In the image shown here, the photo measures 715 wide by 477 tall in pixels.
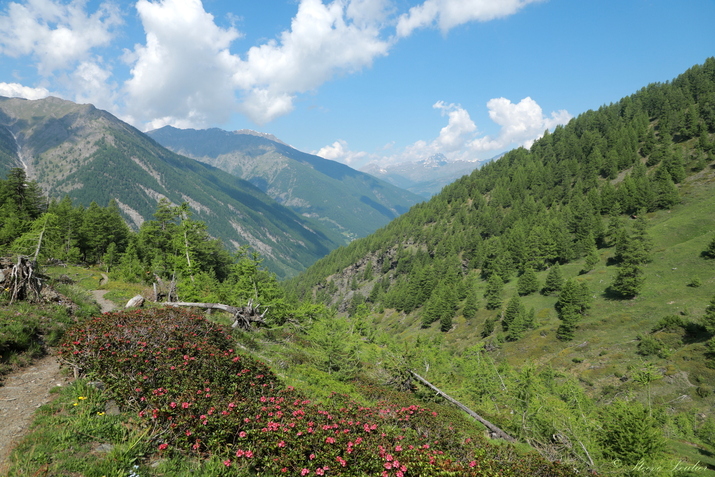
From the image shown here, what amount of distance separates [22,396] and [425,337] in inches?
2216

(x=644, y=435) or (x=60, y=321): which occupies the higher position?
(x=60, y=321)

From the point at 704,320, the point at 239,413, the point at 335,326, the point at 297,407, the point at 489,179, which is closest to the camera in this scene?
the point at 239,413

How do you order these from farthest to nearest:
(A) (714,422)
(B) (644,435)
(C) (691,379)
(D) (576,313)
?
1. (D) (576,313)
2. (C) (691,379)
3. (A) (714,422)
4. (B) (644,435)

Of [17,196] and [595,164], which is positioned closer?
[17,196]

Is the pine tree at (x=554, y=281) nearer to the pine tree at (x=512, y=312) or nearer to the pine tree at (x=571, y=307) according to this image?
the pine tree at (x=571, y=307)

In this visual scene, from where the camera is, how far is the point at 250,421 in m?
6.23

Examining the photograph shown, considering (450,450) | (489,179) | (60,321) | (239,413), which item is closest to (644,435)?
(450,450)

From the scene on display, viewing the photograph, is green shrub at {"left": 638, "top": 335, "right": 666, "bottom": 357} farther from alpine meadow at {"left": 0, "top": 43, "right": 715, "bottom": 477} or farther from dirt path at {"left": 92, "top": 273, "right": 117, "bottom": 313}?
dirt path at {"left": 92, "top": 273, "right": 117, "bottom": 313}

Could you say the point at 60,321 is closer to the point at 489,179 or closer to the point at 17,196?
the point at 17,196

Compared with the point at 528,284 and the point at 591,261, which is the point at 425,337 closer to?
the point at 528,284

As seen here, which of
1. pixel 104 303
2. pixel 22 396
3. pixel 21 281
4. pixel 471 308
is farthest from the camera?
pixel 471 308

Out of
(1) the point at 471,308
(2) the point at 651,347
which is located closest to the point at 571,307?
(2) the point at 651,347

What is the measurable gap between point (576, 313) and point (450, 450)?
65.9 meters

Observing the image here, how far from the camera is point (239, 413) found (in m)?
6.45
